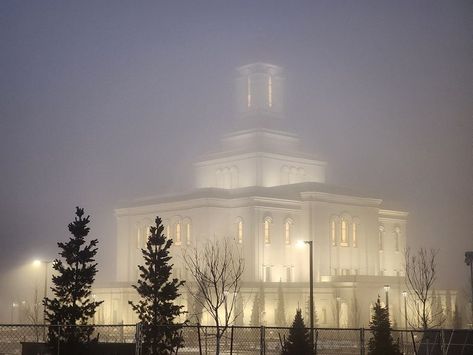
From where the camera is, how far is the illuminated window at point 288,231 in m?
93.8

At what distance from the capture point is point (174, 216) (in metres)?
96.7

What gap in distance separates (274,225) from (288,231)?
5.98ft

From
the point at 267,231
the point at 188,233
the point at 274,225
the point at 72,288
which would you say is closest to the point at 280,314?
the point at 267,231

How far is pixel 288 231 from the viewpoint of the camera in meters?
94.0

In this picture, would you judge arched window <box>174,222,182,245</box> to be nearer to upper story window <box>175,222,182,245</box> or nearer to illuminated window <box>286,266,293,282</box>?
upper story window <box>175,222,182,245</box>

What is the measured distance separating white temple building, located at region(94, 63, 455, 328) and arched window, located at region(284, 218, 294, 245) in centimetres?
10

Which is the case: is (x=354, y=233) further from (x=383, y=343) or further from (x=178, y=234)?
(x=383, y=343)

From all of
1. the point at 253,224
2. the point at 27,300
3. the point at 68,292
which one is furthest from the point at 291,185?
the point at 68,292

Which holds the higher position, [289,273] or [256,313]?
[289,273]

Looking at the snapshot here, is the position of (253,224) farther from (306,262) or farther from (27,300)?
(27,300)

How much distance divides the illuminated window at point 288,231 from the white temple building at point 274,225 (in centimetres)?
10

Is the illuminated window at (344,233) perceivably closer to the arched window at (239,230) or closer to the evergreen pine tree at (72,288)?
the arched window at (239,230)

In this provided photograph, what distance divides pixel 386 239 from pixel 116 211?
30.6 meters

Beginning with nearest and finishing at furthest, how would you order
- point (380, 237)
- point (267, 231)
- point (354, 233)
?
point (267, 231), point (354, 233), point (380, 237)
